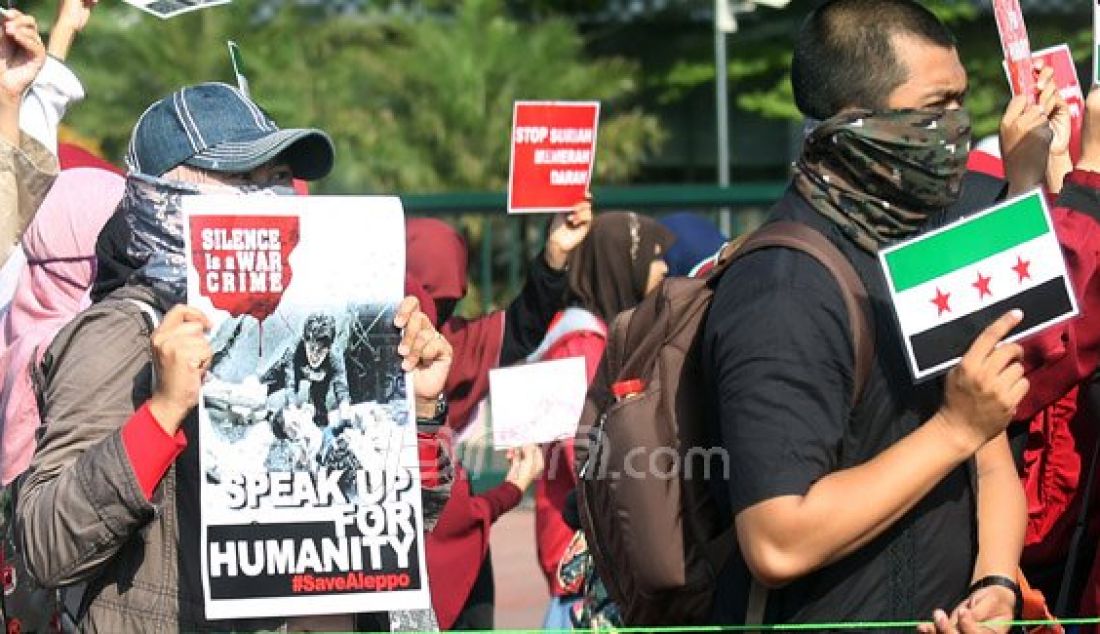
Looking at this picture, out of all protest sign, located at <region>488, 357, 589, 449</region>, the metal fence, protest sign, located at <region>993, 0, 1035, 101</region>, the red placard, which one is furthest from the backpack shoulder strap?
the metal fence

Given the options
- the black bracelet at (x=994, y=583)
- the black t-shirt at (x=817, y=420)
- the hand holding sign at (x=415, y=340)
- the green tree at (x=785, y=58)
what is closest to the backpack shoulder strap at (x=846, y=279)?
the black t-shirt at (x=817, y=420)

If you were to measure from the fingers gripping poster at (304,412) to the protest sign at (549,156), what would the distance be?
9.66ft

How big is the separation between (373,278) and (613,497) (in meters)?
0.63

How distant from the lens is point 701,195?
11164 mm

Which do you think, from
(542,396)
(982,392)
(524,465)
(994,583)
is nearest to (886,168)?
(982,392)

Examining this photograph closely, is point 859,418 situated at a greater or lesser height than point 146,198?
lesser

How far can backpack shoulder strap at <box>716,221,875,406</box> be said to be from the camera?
3299mm

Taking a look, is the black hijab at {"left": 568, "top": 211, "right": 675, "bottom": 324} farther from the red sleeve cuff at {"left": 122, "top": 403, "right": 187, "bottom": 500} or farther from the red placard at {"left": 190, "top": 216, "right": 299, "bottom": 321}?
the red sleeve cuff at {"left": 122, "top": 403, "right": 187, "bottom": 500}

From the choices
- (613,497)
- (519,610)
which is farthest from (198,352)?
(519,610)

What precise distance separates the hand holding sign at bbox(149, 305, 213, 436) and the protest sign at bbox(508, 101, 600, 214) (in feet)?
10.4

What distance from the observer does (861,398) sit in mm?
3332

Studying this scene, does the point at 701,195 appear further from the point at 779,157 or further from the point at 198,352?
the point at 779,157

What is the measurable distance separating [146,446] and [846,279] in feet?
3.94

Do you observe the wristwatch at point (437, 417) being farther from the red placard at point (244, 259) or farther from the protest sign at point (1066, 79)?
the protest sign at point (1066, 79)
